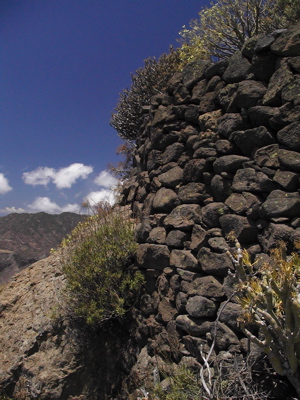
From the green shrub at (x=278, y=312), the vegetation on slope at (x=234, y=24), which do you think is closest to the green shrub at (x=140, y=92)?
the vegetation on slope at (x=234, y=24)

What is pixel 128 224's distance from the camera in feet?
17.4

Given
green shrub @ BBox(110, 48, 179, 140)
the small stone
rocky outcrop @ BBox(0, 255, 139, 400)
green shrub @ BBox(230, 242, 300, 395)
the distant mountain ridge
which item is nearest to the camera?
green shrub @ BBox(230, 242, 300, 395)

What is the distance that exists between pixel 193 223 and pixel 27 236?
25.1m

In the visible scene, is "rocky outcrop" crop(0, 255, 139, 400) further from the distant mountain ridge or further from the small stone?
the distant mountain ridge

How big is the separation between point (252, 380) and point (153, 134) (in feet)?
13.1

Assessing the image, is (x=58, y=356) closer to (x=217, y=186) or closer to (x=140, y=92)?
(x=217, y=186)

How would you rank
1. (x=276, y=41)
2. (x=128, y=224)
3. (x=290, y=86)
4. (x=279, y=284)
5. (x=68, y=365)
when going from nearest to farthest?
(x=279, y=284)
(x=290, y=86)
(x=276, y=41)
(x=68, y=365)
(x=128, y=224)

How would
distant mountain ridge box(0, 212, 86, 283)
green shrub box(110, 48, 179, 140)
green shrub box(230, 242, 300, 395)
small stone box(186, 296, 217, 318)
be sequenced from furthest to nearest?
1. distant mountain ridge box(0, 212, 86, 283)
2. green shrub box(110, 48, 179, 140)
3. small stone box(186, 296, 217, 318)
4. green shrub box(230, 242, 300, 395)

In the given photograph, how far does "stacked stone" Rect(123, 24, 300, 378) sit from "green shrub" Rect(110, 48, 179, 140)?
4.03 meters

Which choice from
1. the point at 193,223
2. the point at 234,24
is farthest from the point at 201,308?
the point at 234,24

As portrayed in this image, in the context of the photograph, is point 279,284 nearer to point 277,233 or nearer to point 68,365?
→ point 277,233

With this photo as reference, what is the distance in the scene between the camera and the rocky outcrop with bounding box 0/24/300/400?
343 centimetres

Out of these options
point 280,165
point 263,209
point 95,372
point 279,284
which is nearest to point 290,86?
point 280,165

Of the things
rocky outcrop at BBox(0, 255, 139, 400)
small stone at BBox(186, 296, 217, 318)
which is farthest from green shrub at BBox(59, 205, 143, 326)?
small stone at BBox(186, 296, 217, 318)
